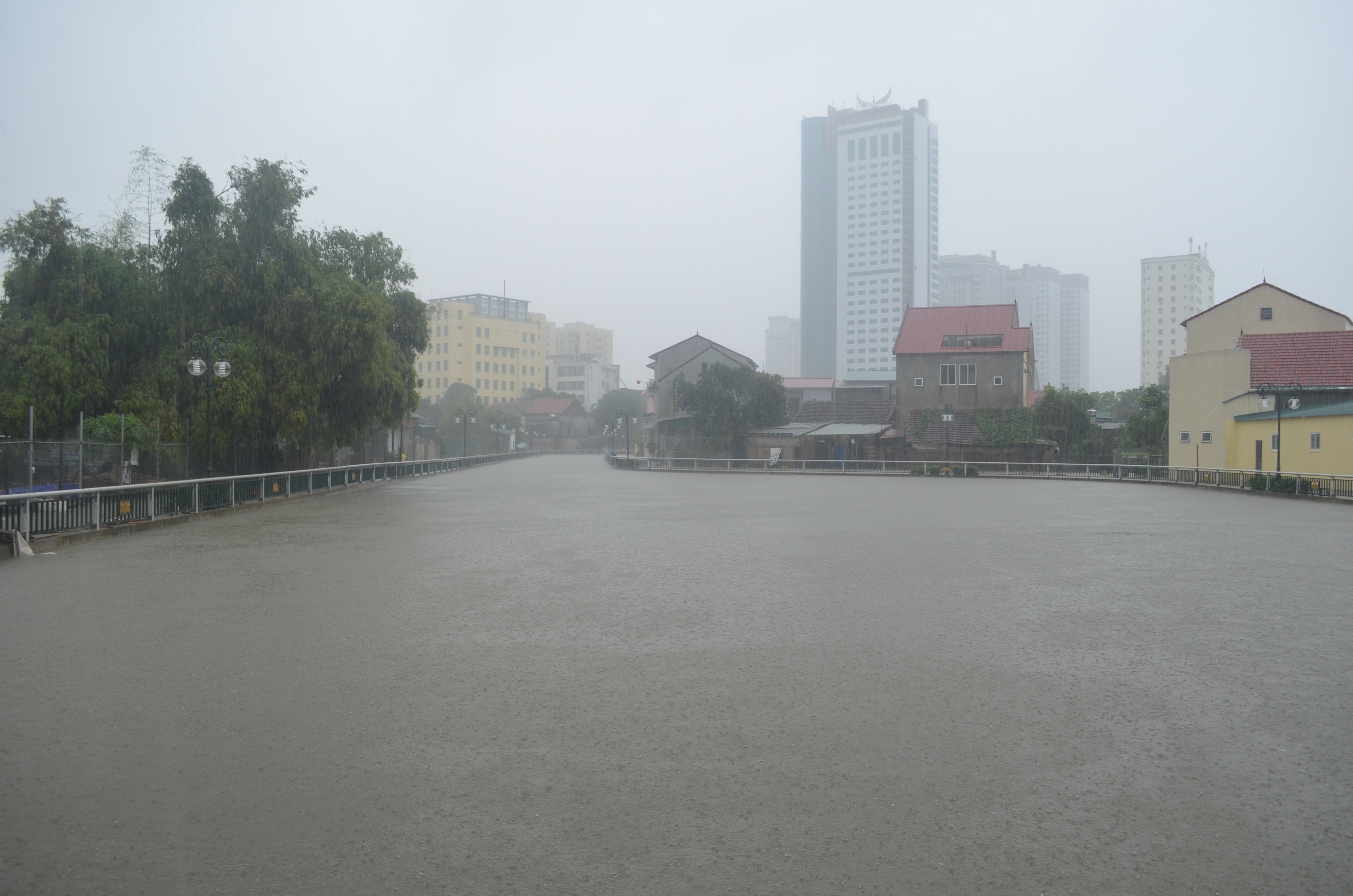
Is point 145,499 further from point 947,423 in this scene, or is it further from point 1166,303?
point 1166,303

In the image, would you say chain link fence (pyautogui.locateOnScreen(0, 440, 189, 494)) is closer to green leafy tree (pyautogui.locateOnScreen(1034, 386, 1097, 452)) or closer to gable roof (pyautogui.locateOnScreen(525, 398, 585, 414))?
green leafy tree (pyautogui.locateOnScreen(1034, 386, 1097, 452))

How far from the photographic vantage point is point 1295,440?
35125mm

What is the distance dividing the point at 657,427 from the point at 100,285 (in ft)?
169

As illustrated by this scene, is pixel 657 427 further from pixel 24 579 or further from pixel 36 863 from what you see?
pixel 36 863

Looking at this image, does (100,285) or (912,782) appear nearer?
(912,782)

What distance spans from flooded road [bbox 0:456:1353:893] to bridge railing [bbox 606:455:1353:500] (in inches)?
892

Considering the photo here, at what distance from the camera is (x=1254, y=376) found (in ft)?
136

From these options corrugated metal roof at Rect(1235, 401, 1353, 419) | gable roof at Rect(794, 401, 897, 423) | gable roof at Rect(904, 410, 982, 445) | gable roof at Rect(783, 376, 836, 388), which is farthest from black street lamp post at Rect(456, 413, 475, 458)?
corrugated metal roof at Rect(1235, 401, 1353, 419)

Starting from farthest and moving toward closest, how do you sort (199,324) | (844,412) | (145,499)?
1. (844,412)
2. (199,324)
3. (145,499)

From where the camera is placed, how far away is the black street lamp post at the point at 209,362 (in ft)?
83.8

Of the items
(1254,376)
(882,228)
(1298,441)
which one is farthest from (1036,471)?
(882,228)

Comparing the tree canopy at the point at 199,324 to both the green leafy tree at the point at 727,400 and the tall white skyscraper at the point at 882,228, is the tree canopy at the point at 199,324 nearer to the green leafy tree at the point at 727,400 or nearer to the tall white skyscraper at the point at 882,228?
the green leafy tree at the point at 727,400

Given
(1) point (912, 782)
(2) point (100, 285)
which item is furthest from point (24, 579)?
(2) point (100, 285)

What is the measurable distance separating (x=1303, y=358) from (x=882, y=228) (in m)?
156
